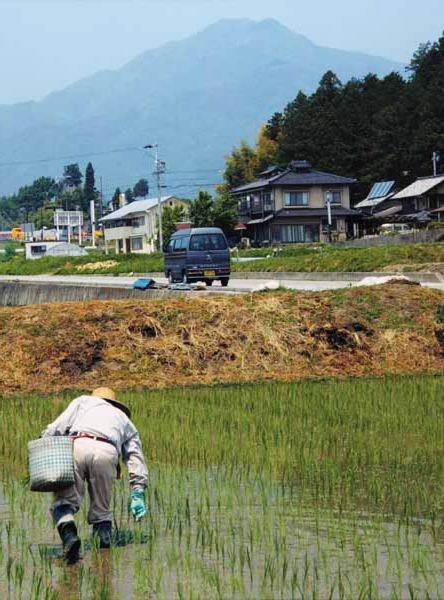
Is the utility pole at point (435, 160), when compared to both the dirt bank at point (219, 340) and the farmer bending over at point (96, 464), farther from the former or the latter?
the farmer bending over at point (96, 464)

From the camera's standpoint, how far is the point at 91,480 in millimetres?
7051

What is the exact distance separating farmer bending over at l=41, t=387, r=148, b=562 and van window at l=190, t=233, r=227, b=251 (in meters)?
25.8

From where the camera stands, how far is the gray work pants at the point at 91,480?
696 cm

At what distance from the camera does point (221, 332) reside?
1759cm

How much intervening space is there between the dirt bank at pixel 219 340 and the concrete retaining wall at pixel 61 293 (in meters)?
7.95

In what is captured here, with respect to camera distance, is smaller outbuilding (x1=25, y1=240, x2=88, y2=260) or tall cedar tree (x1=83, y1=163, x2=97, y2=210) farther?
tall cedar tree (x1=83, y1=163, x2=97, y2=210)

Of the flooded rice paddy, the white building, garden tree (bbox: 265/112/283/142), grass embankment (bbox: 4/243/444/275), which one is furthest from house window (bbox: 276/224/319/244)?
the flooded rice paddy

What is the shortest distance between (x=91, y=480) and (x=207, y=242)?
26.3 meters

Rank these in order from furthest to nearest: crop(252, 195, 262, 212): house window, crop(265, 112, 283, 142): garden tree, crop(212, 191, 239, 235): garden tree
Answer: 1. crop(265, 112, 283, 142): garden tree
2. crop(252, 195, 262, 212): house window
3. crop(212, 191, 239, 235): garden tree

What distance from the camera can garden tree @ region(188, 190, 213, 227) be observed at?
82.0m

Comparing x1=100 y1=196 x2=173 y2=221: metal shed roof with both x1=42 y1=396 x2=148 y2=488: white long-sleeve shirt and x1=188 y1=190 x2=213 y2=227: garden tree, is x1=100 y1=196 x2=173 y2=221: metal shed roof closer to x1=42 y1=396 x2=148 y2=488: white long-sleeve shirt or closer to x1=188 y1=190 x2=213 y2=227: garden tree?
x1=188 y1=190 x2=213 y2=227: garden tree

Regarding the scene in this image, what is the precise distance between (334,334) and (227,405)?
194 inches

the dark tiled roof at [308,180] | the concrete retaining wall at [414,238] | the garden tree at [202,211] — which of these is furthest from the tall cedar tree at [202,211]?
the concrete retaining wall at [414,238]

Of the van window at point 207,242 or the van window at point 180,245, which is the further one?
the van window at point 180,245
